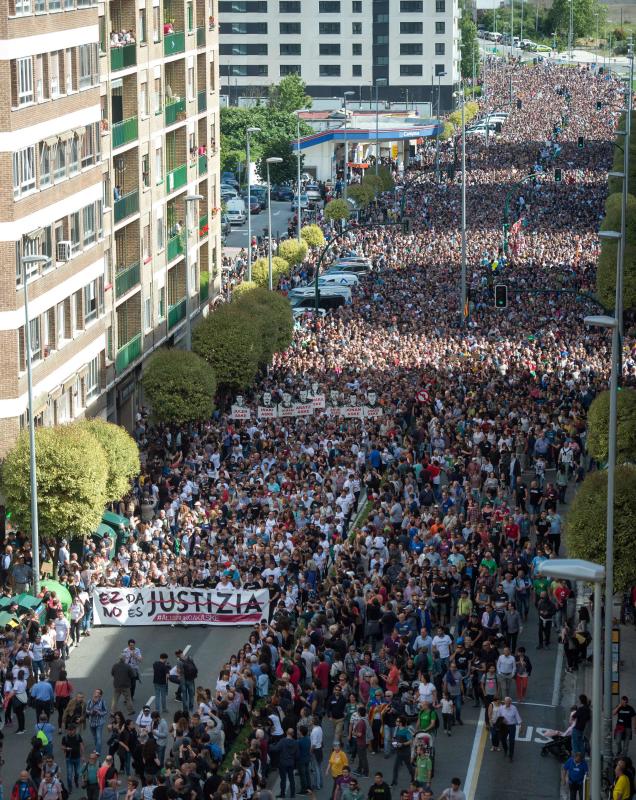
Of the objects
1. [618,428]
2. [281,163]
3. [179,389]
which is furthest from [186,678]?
[281,163]

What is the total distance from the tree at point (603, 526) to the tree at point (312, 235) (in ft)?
202

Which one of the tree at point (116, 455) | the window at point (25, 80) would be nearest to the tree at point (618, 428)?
the tree at point (116, 455)

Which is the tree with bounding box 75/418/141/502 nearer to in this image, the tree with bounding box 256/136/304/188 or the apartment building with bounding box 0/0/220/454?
the apartment building with bounding box 0/0/220/454

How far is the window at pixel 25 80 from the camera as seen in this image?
44.6 m

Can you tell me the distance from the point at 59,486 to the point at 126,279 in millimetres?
19957

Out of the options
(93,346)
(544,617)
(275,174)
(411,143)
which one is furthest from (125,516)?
(411,143)

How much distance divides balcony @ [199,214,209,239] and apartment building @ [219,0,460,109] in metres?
101

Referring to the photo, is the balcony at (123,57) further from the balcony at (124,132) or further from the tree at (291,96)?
the tree at (291,96)

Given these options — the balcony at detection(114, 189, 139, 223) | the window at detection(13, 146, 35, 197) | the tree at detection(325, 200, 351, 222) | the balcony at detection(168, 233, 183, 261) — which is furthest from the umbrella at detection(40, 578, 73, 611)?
the tree at detection(325, 200, 351, 222)

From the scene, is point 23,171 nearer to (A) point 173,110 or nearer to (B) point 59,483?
(B) point 59,483

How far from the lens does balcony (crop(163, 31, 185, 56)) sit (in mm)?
65625

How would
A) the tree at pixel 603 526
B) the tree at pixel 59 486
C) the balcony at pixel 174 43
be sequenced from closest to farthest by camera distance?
1. the tree at pixel 603 526
2. the tree at pixel 59 486
3. the balcony at pixel 174 43

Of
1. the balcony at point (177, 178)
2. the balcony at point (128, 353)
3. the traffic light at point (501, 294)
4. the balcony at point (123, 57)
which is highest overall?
the balcony at point (123, 57)

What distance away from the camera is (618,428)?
42219 mm
